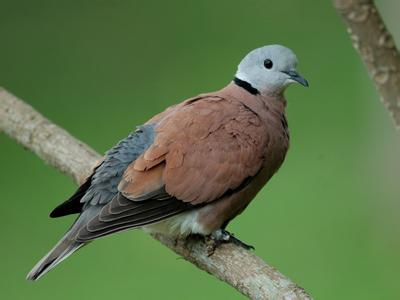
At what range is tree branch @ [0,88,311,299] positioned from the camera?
264 cm

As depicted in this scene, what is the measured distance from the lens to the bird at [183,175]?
3049 mm

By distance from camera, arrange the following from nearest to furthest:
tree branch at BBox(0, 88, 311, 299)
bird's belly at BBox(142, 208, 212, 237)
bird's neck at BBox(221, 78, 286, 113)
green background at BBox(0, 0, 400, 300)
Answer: tree branch at BBox(0, 88, 311, 299)
bird's belly at BBox(142, 208, 212, 237)
bird's neck at BBox(221, 78, 286, 113)
green background at BBox(0, 0, 400, 300)

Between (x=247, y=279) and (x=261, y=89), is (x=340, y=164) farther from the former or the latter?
(x=247, y=279)

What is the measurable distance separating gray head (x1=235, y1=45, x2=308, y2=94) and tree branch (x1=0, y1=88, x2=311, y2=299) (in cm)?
63

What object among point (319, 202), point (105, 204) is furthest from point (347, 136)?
point (105, 204)

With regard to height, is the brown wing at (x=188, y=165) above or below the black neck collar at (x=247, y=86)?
below

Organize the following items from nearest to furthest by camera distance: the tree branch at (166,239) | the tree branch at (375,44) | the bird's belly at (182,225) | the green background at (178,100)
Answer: the tree branch at (375,44) → the tree branch at (166,239) → the bird's belly at (182,225) → the green background at (178,100)

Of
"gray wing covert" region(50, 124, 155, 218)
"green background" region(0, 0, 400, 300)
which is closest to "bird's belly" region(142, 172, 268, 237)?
"gray wing covert" region(50, 124, 155, 218)

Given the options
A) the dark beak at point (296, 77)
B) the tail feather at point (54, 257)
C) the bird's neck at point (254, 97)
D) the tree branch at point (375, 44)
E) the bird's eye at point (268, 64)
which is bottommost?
the tail feather at point (54, 257)

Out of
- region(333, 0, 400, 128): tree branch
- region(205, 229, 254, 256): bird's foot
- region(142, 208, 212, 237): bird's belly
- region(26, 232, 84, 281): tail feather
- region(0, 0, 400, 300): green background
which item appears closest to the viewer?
region(333, 0, 400, 128): tree branch

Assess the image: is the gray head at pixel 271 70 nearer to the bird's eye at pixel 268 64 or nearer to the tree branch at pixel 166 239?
the bird's eye at pixel 268 64

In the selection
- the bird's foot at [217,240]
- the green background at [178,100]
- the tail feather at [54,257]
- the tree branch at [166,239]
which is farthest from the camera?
the green background at [178,100]

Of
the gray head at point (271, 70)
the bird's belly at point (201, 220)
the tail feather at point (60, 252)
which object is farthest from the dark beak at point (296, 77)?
the tail feather at point (60, 252)

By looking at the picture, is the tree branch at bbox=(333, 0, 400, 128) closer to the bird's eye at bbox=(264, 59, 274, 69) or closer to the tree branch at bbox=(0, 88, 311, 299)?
the tree branch at bbox=(0, 88, 311, 299)
